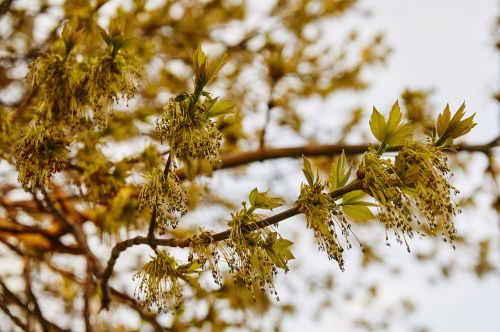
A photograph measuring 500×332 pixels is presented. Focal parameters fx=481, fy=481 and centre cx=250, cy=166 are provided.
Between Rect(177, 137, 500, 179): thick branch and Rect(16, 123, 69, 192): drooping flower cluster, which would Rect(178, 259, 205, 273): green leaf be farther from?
Rect(177, 137, 500, 179): thick branch

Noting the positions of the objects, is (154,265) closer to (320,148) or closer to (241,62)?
(320,148)

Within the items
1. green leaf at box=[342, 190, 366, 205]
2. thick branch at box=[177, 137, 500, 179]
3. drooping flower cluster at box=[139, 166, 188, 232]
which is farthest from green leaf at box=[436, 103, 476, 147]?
thick branch at box=[177, 137, 500, 179]

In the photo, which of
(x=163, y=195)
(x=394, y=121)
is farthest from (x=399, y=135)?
(x=163, y=195)

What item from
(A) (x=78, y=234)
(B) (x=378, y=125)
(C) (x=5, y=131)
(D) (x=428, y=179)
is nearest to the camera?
(D) (x=428, y=179)

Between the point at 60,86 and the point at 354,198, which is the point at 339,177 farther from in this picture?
the point at 60,86

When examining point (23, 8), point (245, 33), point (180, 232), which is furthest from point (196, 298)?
point (245, 33)

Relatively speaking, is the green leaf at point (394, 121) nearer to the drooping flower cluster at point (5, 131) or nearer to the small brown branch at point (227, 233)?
the small brown branch at point (227, 233)
